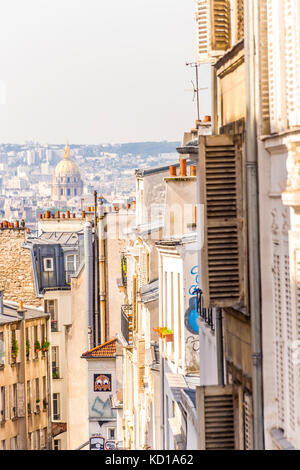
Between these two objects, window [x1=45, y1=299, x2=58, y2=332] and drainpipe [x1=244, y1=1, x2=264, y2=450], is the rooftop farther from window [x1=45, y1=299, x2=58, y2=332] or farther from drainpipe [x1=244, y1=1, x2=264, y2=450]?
drainpipe [x1=244, y1=1, x2=264, y2=450]

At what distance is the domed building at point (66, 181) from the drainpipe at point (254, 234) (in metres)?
19.8

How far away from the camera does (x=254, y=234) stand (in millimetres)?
8117

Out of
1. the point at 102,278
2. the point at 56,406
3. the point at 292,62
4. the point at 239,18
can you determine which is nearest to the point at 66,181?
the point at 102,278

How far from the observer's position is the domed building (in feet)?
97.5

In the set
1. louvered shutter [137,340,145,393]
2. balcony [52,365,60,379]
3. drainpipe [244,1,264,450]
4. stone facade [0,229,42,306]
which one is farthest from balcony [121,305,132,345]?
drainpipe [244,1,264,450]

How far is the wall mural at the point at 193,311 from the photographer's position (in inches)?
595

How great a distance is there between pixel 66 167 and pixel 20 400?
8582 millimetres

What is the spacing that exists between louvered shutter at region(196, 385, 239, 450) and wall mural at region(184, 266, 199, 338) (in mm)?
5769

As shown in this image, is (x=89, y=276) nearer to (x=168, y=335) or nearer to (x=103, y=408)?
(x=103, y=408)

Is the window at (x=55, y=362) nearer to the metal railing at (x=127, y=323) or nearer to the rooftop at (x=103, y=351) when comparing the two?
the rooftop at (x=103, y=351)

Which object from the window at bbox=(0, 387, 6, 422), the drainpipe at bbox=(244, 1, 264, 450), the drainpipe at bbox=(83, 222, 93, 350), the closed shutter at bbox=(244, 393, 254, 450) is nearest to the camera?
the drainpipe at bbox=(244, 1, 264, 450)

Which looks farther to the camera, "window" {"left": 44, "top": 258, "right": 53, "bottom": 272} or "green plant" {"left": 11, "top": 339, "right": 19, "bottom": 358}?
"window" {"left": 44, "top": 258, "right": 53, "bottom": 272}

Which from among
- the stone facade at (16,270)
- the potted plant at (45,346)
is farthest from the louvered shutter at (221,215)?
the stone facade at (16,270)
